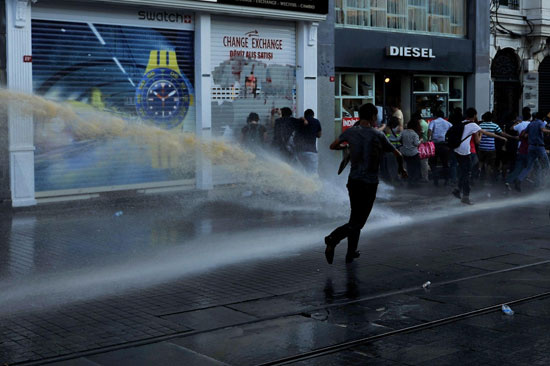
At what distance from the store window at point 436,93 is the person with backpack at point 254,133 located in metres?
7.28

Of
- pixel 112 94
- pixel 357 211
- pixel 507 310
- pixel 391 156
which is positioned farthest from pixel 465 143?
pixel 507 310

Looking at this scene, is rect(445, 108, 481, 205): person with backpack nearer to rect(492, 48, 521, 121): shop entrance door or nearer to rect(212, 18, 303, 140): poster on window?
rect(212, 18, 303, 140): poster on window

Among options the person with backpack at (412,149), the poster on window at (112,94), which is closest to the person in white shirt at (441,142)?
the person with backpack at (412,149)

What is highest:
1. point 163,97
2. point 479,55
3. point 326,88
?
point 479,55

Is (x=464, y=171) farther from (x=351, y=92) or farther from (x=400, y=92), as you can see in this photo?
(x=400, y=92)

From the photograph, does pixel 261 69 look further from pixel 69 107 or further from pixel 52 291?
pixel 52 291

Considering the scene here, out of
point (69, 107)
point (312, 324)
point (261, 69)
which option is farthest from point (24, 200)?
point (312, 324)

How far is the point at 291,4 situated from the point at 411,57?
516 centimetres

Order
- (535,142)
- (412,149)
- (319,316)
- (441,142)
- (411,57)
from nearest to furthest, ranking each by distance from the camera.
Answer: (319,316) < (535,142) < (412,149) < (441,142) < (411,57)

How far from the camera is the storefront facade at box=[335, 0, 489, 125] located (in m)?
21.8

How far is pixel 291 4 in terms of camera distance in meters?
19.5

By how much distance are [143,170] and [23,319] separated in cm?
1050

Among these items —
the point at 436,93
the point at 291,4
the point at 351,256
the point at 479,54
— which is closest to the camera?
the point at 351,256

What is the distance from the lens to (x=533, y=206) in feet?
50.0
